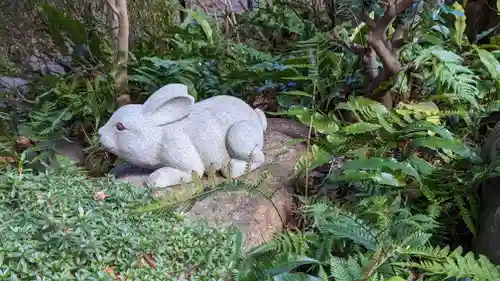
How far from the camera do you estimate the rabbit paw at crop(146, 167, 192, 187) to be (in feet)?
8.18

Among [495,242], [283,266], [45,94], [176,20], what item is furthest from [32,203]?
[176,20]

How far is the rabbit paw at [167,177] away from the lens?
8.18 ft

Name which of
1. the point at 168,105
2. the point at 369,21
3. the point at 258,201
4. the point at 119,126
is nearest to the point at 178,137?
the point at 168,105

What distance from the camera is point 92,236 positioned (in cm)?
172

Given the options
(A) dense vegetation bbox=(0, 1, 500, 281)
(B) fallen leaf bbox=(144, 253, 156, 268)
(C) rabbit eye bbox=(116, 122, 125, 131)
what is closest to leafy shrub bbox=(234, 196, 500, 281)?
(A) dense vegetation bbox=(0, 1, 500, 281)

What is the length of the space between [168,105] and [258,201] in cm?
65

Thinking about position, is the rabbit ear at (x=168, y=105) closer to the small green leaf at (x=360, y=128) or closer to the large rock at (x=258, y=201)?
the large rock at (x=258, y=201)

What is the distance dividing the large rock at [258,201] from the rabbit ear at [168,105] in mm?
333

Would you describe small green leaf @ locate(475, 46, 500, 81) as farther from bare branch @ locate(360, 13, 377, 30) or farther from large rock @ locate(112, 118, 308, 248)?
large rock @ locate(112, 118, 308, 248)

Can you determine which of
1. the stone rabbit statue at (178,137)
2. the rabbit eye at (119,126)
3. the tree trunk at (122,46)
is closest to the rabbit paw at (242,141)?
the stone rabbit statue at (178,137)

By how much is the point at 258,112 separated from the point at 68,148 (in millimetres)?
1278

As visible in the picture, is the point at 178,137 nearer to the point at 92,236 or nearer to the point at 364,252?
the point at 92,236

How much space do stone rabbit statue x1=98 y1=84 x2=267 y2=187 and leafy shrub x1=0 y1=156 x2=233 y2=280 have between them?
1.03 feet

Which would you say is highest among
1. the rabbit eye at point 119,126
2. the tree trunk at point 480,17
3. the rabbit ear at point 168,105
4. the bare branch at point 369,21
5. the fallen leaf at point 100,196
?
the bare branch at point 369,21
